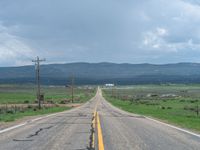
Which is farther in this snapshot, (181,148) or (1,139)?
(1,139)

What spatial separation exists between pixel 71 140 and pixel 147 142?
2.73 meters

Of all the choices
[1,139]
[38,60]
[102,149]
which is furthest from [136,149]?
[38,60]

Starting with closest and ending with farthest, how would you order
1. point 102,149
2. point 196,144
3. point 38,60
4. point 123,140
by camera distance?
1. point 102,149
2. point 196,144
3. point 123,140
4. point 38,60

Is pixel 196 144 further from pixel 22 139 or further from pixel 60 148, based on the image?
pixel 22 139

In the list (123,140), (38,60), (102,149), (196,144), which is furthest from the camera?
(38,60)

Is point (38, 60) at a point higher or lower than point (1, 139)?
higher

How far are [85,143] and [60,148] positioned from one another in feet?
5.38

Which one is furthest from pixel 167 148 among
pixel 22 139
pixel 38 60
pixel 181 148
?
pixel 38 60

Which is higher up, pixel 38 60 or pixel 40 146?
pixel 38 60

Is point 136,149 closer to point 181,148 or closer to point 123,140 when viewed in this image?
point 181,148

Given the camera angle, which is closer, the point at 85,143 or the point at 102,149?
the point at 102,149

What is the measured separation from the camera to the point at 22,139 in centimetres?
1508

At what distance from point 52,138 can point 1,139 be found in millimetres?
1849

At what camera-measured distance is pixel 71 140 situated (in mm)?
14906
